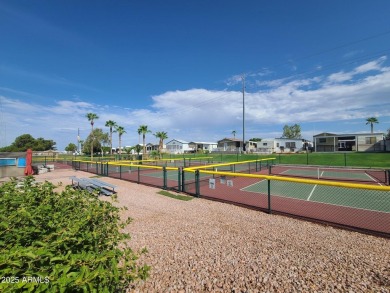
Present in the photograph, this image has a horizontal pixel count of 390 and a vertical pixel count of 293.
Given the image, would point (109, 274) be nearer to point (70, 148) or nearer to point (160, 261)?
point (160, 261)

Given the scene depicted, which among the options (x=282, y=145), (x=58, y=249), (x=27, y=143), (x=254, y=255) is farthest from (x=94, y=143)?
(x=58, y=249)

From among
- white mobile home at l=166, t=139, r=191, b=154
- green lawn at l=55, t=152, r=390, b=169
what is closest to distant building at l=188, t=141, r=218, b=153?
white mobile home at l=166, t=139, r=191, b=154

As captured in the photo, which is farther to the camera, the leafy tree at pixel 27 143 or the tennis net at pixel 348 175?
the leafy tree at pixel 27 143

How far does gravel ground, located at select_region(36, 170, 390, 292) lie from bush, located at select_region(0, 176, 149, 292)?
5.97 ft

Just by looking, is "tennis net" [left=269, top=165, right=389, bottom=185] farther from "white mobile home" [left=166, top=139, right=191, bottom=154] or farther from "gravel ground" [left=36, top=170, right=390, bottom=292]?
"white mobile home" [left=166, top=139, right=191, bottom=154]

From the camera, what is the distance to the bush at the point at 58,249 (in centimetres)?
137

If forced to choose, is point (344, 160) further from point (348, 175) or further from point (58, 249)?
point (58, 249)

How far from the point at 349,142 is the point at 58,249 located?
236 ft

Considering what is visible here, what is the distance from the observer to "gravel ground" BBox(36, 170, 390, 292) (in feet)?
11.8

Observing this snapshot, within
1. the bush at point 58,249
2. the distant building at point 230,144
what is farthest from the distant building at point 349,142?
A: the bush at point 58,249

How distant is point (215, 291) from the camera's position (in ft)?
11.4

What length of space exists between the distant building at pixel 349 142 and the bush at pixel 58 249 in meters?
68.9

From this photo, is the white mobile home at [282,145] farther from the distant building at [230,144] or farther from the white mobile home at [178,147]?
the white mobile home at [178,147]

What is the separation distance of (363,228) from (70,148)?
412 ft
